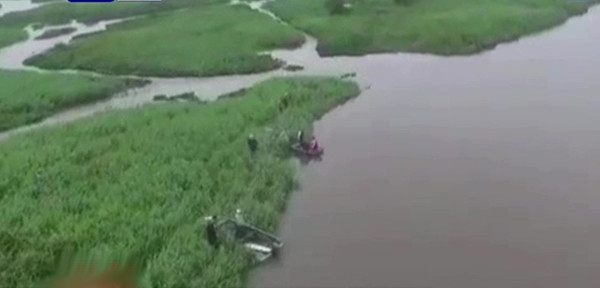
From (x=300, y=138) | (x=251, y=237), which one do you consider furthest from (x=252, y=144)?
(x=251, y=237)

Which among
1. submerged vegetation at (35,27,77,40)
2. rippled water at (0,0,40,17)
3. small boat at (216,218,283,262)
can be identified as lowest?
small boat at (216,218,283,262)

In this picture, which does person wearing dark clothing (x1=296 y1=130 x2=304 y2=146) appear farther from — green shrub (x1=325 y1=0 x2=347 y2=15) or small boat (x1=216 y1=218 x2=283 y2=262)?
green shrub (x1=325 y1=0 x2=347 y2=15)

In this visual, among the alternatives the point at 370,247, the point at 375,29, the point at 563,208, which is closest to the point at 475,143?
the point at 563,208

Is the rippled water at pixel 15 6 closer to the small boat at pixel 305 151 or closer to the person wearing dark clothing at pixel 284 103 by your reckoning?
the person wearing dark clothing at pixel 284 103

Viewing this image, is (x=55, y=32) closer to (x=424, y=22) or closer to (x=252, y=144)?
(x=424, y=22)

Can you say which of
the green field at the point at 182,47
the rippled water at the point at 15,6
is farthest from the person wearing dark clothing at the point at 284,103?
the rippled water at the point at 15,6

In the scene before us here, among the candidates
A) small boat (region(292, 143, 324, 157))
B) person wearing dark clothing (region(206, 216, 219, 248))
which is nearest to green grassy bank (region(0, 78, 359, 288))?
person wearing dark clothing (region(206, 216, 219, 248))
